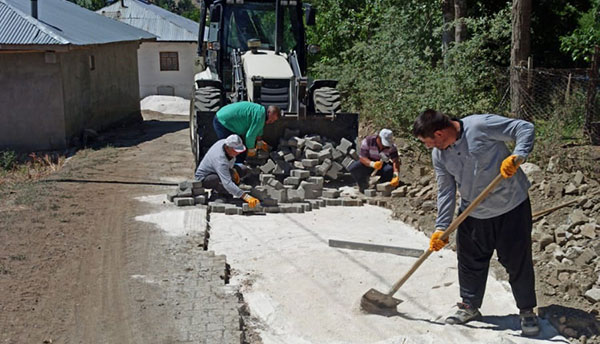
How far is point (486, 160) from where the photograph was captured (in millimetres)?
5223

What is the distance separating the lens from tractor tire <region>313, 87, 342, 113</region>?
11.5m

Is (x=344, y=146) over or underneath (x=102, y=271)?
over

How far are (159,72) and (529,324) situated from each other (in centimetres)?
2549

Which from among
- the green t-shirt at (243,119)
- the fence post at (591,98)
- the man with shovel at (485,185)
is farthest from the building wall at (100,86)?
the man with shovel at (485,185)

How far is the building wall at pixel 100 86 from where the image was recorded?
15422 mm

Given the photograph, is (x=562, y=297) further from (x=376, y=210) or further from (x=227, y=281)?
(x=376, y=210)

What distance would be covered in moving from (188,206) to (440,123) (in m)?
5.28

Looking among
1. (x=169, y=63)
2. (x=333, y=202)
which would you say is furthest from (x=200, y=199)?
(x=169, y=63)

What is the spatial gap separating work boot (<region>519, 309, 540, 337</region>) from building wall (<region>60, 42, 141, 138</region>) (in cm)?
1219

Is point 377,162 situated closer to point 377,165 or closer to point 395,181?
point 377,165

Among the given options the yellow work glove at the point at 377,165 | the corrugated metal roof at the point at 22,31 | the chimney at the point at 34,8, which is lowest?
the yellow work glove at the point at 377,165

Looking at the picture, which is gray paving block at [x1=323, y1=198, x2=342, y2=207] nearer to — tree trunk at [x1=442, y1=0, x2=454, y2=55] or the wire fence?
the wire fence

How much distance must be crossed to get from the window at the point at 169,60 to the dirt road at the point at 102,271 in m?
18.3

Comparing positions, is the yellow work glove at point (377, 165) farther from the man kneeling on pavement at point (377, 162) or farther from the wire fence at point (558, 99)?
the wire fence at point (558, 99)
